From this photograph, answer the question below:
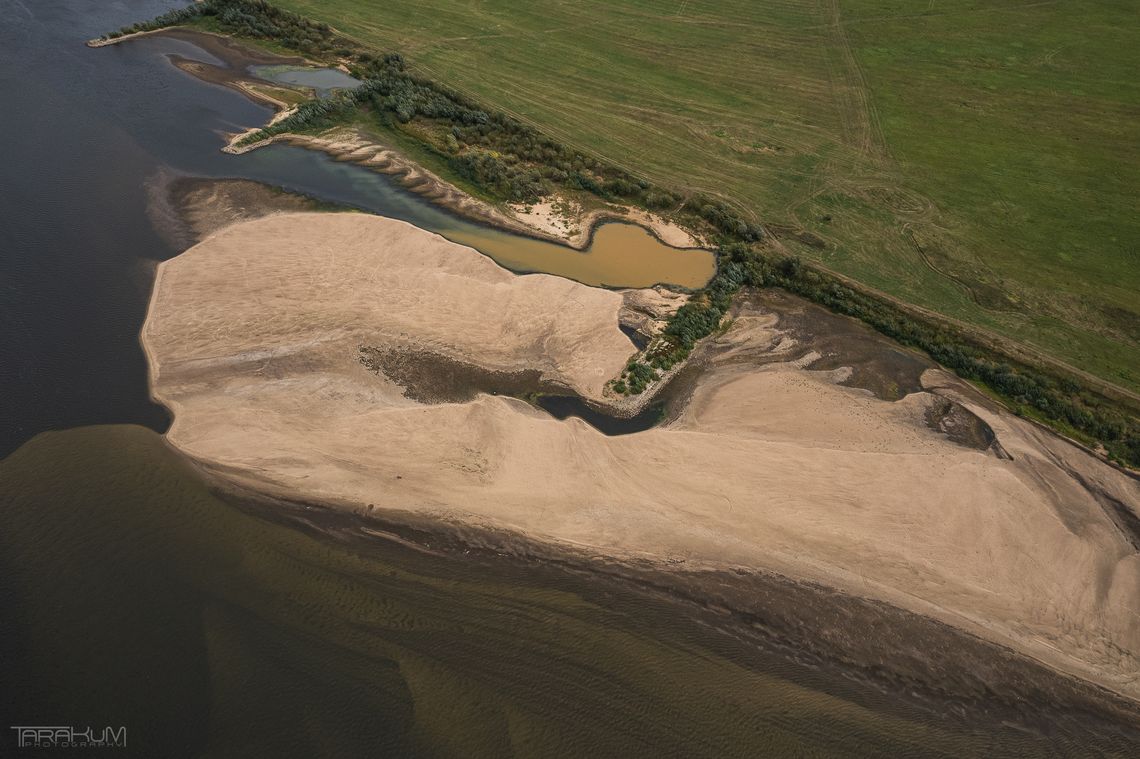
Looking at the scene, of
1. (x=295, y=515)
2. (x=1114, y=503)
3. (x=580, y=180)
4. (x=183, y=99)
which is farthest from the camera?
(x=183, y=99)

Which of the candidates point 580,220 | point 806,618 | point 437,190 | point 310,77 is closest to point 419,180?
point 437,190

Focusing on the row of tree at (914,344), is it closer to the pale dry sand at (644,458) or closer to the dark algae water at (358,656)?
the pale dry sand at (644,458)

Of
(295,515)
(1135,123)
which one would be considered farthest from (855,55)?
(295,515)

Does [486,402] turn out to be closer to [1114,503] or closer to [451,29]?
[1114,503]

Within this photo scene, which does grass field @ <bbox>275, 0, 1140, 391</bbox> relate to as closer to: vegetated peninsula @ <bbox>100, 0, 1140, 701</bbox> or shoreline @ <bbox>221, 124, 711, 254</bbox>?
vegetated peninsula @ <bbox>100, 0, 1140, 701</bbox>

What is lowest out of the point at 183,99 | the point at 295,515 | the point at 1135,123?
the point at 295,515

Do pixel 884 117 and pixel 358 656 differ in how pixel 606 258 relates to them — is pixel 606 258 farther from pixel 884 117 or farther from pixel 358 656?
pixel 884 117
